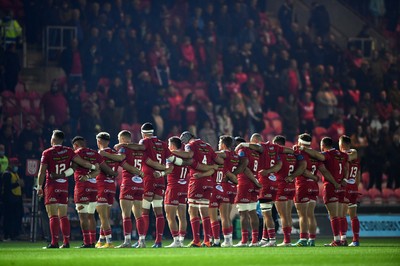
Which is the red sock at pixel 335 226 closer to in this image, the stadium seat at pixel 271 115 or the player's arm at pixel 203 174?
the player's arm at pixel 203 174

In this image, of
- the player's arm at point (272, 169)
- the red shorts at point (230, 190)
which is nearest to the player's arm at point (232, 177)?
the red shorts at point (230, 190)

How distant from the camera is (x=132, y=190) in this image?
85.4ft

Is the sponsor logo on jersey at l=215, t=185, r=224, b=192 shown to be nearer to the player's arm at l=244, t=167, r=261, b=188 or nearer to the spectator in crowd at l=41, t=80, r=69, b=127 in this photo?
the player's arm at l=244, t=167, r=261, b=188

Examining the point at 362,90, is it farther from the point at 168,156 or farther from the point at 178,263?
the point at 178,263

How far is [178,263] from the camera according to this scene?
20500 mm

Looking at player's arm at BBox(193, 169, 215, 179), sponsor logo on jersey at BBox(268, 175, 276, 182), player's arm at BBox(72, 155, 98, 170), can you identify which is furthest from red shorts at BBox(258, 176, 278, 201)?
player's arm at BBox(72, 155, 98, 170)

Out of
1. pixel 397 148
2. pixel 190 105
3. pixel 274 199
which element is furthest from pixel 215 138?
pixel 274 199

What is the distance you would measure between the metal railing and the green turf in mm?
14124

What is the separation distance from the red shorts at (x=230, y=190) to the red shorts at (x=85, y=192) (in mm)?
3178

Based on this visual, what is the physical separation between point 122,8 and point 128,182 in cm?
1520

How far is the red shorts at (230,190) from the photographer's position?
88.3ft

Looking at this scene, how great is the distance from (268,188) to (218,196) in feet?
4.13

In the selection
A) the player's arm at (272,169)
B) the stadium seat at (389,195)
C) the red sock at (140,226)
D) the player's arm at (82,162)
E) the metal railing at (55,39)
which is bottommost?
the red sock at (140,226)

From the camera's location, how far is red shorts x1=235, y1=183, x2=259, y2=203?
88.3ft
